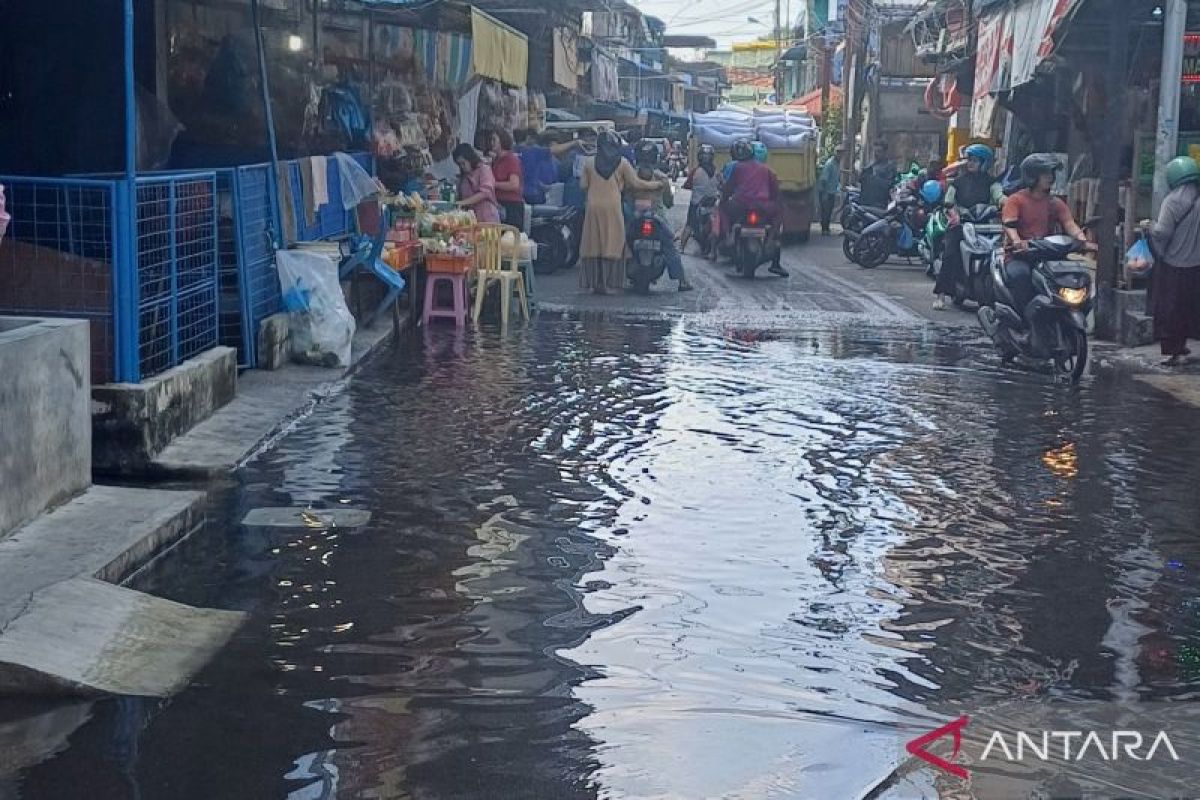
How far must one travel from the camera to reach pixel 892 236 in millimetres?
23766

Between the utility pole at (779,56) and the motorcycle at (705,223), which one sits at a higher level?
the utility pole at (779,56)

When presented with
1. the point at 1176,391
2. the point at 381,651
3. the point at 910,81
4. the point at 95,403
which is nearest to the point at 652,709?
the point at 381,651

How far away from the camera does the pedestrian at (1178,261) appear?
42.0 feet

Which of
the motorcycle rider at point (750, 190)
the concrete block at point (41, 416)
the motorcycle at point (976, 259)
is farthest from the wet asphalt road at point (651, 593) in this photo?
Answer: the motorcycle rider at point (750, 190)

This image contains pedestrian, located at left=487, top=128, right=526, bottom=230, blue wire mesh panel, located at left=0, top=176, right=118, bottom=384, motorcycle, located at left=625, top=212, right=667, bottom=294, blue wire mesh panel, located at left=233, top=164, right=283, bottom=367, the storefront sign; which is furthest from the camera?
motorcycle, located at left=625, top=212, right=667, bottom=294

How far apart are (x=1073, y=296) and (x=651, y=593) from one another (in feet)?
24.3

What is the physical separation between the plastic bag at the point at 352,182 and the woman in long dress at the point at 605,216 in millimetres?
4309

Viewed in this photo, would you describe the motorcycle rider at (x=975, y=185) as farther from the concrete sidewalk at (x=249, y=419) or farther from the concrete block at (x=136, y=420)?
the concrete block at (x=136, y=420)

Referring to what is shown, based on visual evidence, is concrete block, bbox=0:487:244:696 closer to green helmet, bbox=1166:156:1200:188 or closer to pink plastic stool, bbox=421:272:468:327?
pink plastic stool, bbox=421:272:468:327

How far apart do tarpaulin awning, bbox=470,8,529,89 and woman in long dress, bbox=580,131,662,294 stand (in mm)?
1825

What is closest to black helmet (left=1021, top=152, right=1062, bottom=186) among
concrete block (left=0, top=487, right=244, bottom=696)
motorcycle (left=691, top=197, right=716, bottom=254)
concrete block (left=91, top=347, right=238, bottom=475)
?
concrete block (left=91, top=347, right=238, bottom=475)

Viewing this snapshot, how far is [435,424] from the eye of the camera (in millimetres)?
9664

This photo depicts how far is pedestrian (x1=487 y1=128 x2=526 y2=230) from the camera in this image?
60.5ft

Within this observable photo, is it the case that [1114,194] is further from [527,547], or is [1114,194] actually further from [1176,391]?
[527,547]
